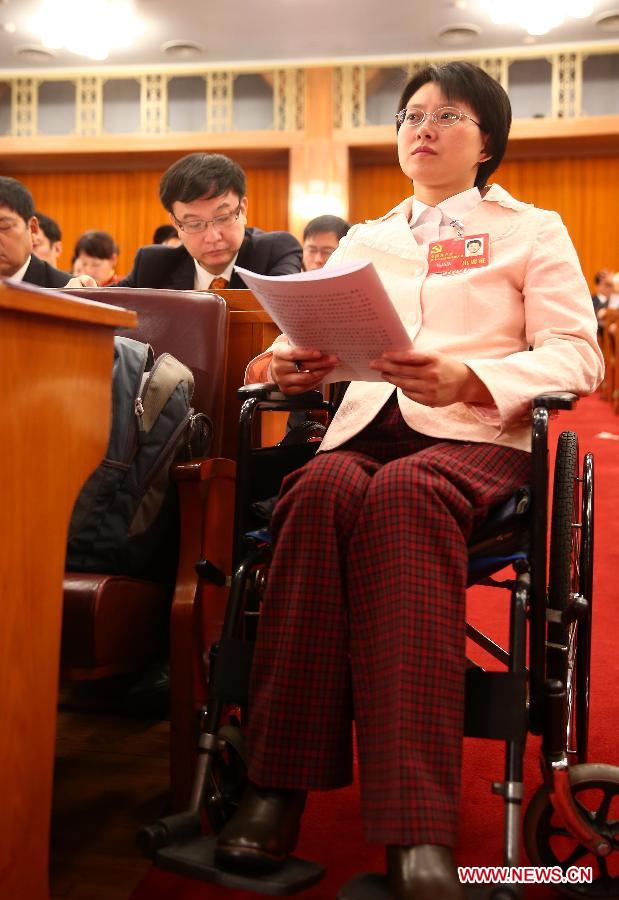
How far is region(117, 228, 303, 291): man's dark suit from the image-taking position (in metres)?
2.35

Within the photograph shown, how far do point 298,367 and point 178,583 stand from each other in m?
0.38

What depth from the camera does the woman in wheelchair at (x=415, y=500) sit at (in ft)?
3.07

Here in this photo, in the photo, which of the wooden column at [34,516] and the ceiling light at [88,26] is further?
the ceiling light at [88,26]

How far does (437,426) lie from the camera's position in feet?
4.08

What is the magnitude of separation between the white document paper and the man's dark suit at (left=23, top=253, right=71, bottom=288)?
3.89 feet

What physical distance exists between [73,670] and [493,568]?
551mm

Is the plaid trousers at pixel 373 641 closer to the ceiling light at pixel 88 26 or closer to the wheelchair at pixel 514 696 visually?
the wheelchair at pixel 514 696

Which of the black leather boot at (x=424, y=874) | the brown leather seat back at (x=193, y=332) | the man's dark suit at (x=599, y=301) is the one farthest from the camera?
the man's dark suit at (x=599, y=301)

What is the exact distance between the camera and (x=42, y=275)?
221 cm

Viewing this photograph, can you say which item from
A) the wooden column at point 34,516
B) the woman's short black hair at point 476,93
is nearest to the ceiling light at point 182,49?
the woman's short black hair at point 476,93

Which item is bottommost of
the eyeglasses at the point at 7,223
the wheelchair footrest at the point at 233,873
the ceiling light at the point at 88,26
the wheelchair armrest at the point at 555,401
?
the wheelchair footrest at the point at 233,873

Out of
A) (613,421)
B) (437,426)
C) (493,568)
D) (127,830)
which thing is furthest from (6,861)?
(613,421)

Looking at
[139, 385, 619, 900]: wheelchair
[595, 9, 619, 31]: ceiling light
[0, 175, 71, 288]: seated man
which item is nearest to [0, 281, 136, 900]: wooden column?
[139, 385, 619, 900]: wheelchair

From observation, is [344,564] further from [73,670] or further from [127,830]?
[127,830]
